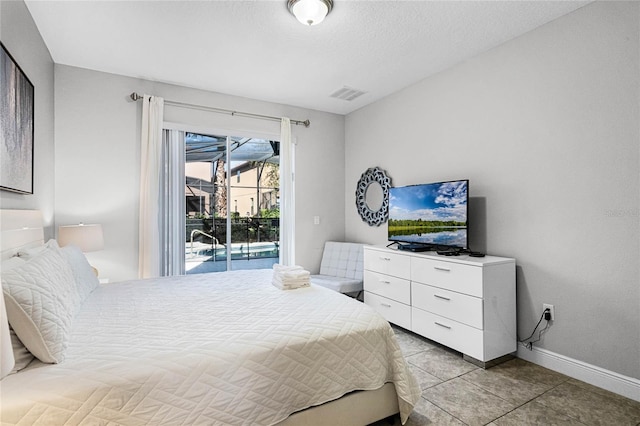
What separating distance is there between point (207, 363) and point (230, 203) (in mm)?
2962

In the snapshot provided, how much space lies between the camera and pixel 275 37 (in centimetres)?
271

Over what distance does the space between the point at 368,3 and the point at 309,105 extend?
2.24m

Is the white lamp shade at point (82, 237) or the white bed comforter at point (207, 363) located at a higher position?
the white lamp shade at point (82, 237)

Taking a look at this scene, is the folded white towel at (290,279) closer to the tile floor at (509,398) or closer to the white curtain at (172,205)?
the tile floor at (509,398)

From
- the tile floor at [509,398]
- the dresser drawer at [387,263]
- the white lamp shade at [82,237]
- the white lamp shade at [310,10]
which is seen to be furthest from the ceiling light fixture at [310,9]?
the tile floor at [509,398]

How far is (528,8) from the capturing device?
2348 millimetres

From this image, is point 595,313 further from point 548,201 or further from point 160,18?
point 160,18

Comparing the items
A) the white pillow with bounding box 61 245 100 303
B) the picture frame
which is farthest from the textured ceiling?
the white pillow with bounding box 61 245 100 303

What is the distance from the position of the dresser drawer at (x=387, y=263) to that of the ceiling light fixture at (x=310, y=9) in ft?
7.12

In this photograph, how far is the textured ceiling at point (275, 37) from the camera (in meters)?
2.35

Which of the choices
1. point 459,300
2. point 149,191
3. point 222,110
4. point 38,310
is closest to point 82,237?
point 149,191

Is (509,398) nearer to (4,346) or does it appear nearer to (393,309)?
(393,309)

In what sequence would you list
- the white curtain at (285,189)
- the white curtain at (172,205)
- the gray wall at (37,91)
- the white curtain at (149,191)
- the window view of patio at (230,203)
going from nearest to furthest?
the gray wall at (37,91)
the white curtain at (149,191)
the white curtain at (172,205)
the window view of patio at (230,203)
the white curtain at (285,189)

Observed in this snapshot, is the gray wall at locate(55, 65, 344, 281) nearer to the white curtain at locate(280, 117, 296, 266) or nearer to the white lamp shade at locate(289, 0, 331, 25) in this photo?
the white curtain at locate(280, 117, 296, 266)
